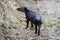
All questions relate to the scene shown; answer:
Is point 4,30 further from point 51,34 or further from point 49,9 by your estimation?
point 49,9

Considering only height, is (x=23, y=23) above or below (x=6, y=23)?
below

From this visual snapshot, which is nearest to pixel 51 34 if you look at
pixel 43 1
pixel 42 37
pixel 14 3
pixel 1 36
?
pixel 42 37

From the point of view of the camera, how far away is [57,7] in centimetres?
1332

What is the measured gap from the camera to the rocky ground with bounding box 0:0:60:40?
8.57m

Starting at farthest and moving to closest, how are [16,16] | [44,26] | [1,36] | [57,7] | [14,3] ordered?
[57,7]
[14,3]
[16,16]
[44,26]
[1,36]

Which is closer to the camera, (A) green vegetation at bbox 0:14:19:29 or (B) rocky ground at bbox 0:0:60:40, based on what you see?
(B) rocky ground at bbox 0:0:60:40

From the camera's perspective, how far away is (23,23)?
34.2 feet

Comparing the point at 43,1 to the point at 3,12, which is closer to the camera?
the point at 3,12

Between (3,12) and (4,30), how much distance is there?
106 cm

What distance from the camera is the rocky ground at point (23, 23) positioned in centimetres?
857

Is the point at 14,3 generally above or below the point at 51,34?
above

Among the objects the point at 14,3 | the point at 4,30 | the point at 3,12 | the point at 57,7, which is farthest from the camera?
the point at 57,7

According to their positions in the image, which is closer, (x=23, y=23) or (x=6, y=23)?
(x=6, y=23)

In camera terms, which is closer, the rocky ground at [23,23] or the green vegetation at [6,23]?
the rocky ground at [23,23]
